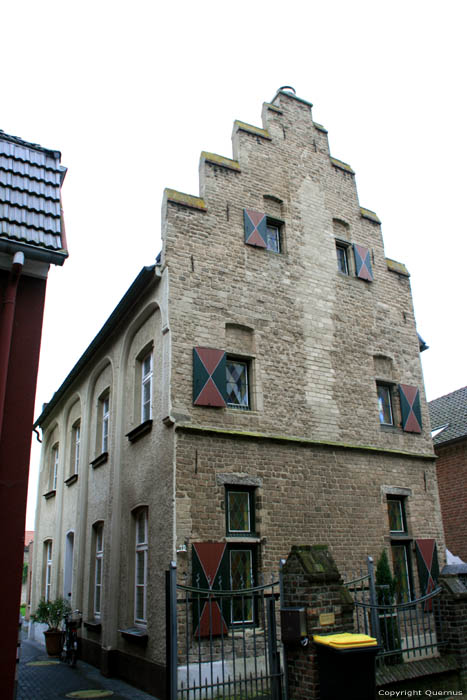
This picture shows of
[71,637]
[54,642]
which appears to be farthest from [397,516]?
[54,642]

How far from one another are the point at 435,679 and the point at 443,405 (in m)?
15.1

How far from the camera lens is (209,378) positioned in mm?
11422

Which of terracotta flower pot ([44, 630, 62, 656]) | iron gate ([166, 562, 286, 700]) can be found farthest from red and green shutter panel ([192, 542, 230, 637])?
terracotta flower pot ([44, 630, 62, 656])

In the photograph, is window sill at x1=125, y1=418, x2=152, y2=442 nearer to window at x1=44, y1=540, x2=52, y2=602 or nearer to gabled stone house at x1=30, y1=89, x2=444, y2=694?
gabled stone house at x1=30, y1=89, x2=444, y2=694

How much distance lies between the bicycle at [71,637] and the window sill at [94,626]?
0.72 feet

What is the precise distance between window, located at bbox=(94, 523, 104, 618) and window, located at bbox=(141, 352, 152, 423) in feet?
11.9

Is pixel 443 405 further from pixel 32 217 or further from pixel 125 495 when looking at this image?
pixel 32 217

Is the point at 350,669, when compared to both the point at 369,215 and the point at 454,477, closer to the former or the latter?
the point at 369,215

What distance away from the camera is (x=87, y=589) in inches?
591

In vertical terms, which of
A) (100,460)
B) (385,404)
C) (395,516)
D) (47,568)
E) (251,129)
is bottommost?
(47,568)

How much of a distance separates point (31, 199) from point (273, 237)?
23.4 ft

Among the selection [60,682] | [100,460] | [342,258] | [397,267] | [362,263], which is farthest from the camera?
[397,267]

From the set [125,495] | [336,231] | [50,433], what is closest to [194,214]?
[336,231]

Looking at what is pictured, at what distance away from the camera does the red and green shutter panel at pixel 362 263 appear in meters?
15.0
